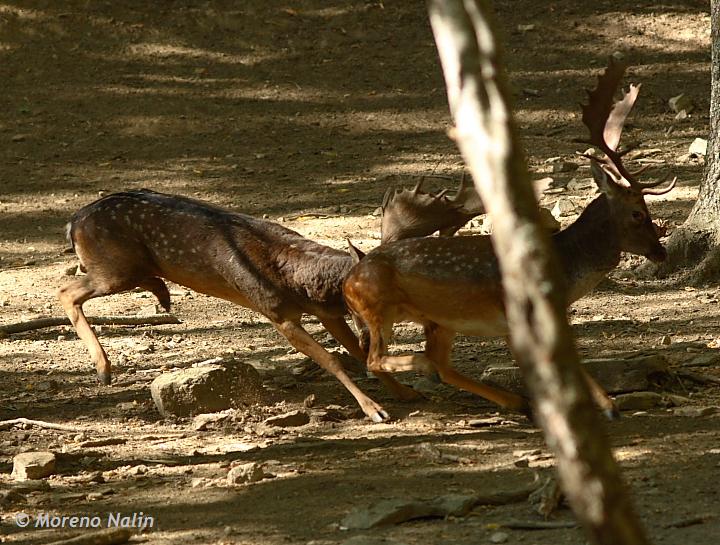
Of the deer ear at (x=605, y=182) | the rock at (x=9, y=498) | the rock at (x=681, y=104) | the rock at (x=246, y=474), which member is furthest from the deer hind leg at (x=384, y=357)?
the rock at (x=681, y=104)

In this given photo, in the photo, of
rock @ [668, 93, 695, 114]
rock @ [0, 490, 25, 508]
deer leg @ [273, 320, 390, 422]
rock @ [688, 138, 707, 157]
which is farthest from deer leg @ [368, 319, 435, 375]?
rock @ [668, 93, 695, 114]

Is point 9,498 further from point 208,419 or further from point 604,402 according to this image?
point 604,402

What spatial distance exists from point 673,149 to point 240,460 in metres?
7.76

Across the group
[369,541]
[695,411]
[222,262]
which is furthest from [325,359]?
[369,541]

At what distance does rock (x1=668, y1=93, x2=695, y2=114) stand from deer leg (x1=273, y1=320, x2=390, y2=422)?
7.67 meters

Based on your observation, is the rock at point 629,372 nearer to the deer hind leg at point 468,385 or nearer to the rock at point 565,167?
the deer hind leg at point 468,385

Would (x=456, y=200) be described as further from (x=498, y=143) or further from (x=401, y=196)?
(x=498, y=143)

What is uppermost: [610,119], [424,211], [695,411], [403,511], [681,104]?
[610,119]

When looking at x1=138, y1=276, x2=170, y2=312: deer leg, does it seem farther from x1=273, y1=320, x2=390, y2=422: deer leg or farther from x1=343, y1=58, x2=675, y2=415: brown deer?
x1=343, y1=58, x2=675, y2=415: brown deer

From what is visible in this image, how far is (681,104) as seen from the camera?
14.2 meters

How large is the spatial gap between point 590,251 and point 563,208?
12.6 ft

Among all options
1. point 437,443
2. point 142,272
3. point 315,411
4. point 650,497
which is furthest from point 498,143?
point 142,272

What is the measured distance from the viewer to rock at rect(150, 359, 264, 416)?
7.61 m

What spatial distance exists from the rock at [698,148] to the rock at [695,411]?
6.05 meters
